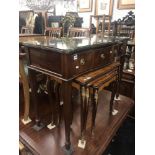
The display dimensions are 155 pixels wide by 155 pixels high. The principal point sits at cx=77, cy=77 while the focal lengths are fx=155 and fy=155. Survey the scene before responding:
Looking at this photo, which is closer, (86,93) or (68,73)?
(68,73)

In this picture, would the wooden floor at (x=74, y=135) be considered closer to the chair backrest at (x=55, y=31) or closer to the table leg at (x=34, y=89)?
the table leg at (x=34, y=89)

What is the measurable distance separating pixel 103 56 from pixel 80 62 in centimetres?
32

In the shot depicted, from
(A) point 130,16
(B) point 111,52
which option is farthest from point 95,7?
(B) point 111,52

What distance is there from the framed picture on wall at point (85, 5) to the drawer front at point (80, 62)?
9.10 ft

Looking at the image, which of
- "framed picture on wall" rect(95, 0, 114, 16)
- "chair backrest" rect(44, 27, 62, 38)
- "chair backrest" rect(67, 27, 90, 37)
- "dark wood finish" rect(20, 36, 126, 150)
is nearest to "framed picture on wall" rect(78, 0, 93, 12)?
"framed picture on wall" rect(95, 0, 114, 16)

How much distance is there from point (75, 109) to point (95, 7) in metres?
2.56

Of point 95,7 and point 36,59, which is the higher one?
point 95,7

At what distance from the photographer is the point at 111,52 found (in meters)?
1.34

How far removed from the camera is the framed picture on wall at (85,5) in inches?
136

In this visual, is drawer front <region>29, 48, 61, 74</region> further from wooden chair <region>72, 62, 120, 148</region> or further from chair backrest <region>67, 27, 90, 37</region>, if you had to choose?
chair backrest <region>67, 27, 90, 37</region>

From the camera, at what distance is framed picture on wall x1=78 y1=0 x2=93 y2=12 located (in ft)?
11.3

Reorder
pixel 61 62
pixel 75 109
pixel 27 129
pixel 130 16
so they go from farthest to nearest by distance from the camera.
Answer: pixel 130 16 → pixel 75 109 → pixel 27 129 → pixel 61 62
